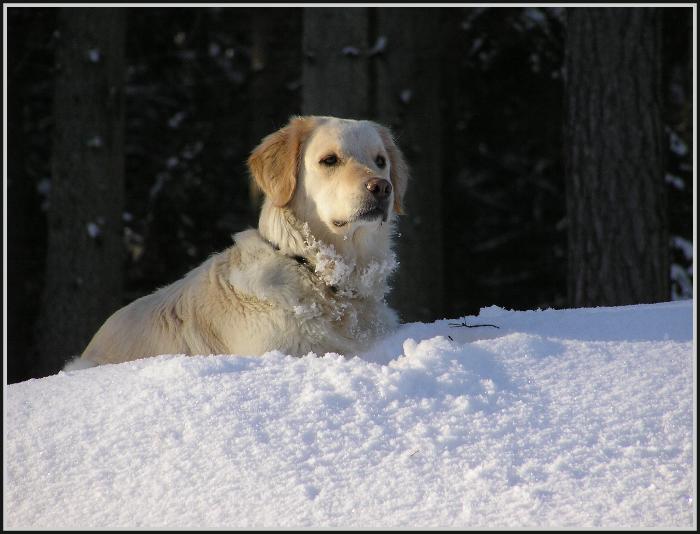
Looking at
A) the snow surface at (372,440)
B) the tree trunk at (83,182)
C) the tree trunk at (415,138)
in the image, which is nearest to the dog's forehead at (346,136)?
the snow surface at (372,440)

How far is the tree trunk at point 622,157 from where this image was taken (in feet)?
22.9

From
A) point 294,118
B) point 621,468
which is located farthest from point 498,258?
point 621,468

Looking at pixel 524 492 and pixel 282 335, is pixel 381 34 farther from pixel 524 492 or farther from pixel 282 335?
pixel 524 492

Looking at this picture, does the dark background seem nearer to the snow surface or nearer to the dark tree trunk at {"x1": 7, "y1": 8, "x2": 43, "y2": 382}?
the dark tree trunk at {"x1": 7, "y1": 8, "x2": 43, "y2": 382}

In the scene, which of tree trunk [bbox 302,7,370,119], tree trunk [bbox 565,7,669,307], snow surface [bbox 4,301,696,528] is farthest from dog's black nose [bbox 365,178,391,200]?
tree trunk [bbox 302,7,370,119]

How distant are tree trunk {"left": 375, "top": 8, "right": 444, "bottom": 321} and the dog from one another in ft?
12.7

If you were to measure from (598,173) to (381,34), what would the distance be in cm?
292

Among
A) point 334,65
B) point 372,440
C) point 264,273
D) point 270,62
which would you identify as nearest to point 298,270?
point 264,273

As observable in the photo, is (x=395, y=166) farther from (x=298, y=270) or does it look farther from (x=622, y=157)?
(x=622, y=157)

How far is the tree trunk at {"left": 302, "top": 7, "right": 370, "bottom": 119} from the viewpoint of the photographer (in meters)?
8.01

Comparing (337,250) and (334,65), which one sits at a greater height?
(334,65)

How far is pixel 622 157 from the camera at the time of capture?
699cm

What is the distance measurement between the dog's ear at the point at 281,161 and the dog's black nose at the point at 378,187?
1.68ft

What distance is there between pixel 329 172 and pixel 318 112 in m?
3.45
